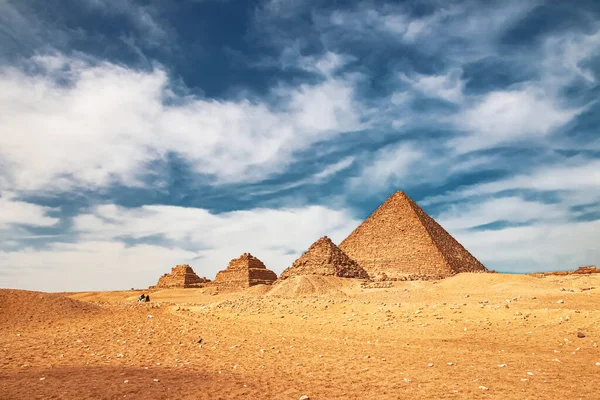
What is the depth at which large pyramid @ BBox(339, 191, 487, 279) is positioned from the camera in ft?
180

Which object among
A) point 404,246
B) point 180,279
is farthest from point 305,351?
point 180,279

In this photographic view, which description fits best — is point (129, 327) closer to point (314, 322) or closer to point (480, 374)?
point (314, 322)

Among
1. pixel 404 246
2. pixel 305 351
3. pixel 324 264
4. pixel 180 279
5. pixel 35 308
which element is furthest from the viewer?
pixel 180 279

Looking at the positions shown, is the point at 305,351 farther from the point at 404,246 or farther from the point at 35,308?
the point at 404,246

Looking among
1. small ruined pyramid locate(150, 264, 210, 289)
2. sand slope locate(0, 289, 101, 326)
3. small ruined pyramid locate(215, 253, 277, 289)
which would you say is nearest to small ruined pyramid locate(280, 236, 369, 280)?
small ruined pyramid locate(215, 253, 277, 289)

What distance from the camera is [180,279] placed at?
67.5 m

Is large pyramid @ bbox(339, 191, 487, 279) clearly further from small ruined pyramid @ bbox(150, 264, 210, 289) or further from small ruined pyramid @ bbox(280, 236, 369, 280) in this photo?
small ruined pyramid @ bbox(150, 264, 210, 289)

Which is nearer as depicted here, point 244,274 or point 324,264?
point 324,264

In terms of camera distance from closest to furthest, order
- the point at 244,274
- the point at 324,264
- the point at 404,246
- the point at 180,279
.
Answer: the point at 324,264 < the point at 244,274 < the point at 404,246 < the point at 180,279

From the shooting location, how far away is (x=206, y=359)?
9359 millimetres

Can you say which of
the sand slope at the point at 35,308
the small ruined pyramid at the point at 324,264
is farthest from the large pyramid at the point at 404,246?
the sand slope at the point at 35,308

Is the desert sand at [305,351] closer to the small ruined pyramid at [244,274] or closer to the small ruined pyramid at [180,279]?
the small ruined pyramid at [244,274]

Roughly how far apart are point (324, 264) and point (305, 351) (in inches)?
1066

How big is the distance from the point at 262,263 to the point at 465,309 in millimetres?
49892
